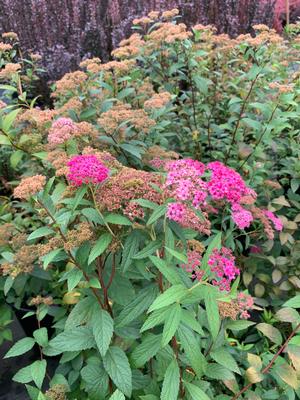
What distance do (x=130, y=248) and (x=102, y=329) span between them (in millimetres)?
204

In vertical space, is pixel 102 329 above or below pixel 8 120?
below

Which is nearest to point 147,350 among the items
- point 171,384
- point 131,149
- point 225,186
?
point 171,384

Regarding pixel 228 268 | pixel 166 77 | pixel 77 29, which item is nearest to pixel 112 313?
pixel 228 268

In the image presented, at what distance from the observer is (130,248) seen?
0.93 metres

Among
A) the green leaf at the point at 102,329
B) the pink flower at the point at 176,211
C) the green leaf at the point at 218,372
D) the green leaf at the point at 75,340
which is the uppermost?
the pink flower at the point at 176,211

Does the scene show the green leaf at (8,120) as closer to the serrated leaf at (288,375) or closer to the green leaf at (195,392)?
the green leaf at (195,392)

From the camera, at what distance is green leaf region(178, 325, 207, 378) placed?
851mm

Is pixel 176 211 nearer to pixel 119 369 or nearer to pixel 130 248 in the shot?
pixel 130 248

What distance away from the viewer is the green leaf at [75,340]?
1.00 metres

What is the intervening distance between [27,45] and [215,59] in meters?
1.93

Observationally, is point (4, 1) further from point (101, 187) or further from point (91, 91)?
point (101, 187)

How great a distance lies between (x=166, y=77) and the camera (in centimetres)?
209

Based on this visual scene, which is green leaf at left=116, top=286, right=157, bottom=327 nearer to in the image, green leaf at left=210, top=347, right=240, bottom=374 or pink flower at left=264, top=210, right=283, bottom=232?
green leaf at left=210, top=347, right=240, bottom=374

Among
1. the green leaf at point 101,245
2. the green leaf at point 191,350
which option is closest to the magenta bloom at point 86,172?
the green leaf at point 101,245
